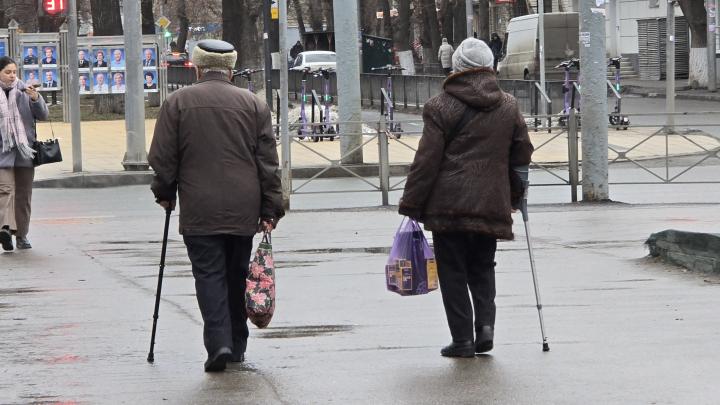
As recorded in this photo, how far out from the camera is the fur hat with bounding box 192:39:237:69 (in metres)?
7.52

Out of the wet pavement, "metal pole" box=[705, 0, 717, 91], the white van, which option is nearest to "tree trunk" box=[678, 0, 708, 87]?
"metal pole" box=[705, 0, 717, 91]

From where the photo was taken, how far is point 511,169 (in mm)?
7777

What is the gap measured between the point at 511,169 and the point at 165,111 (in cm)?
185

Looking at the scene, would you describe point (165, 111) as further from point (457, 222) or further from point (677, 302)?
point (677, 302)

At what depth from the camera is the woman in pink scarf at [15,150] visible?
1340 cm

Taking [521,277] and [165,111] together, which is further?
[521,277]

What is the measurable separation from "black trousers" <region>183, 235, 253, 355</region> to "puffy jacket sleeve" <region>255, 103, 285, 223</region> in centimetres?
18

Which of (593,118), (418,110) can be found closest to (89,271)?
(593,118)

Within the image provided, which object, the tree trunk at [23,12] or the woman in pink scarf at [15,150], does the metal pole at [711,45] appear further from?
the woman in pink scarf at [15,150]

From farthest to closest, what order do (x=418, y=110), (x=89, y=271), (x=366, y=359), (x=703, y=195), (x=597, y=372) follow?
1. (x=418, y=110)
2. (x=703, y=195)
3. (x=89, y=271)
4. (x=366, y=359)
5. (x=597, y=372)

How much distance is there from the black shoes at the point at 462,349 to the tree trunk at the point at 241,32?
35.6 meters

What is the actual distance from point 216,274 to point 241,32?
36.8 metres

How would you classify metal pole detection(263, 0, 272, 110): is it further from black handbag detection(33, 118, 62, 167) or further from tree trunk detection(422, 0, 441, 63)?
tree trunk detection(422, 0, 441, 63)

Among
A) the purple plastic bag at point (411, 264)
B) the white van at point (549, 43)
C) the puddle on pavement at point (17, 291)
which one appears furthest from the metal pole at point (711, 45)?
the purple plastic bag at point (411, 264)
